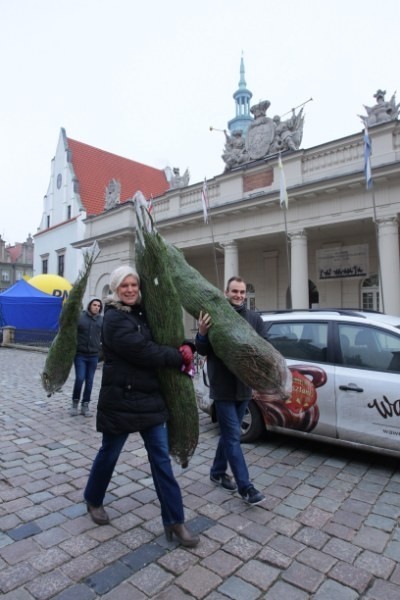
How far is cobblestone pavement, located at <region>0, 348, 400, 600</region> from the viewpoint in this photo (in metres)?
2.49

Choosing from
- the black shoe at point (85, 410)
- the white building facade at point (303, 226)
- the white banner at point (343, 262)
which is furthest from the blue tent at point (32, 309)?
the black shoe at point (85, 410)

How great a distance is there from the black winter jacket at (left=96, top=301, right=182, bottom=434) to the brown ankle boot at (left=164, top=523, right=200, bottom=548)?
0.76m

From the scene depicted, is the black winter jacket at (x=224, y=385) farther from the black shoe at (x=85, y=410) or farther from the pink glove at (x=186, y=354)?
the black shoe at (x=85, y=410)

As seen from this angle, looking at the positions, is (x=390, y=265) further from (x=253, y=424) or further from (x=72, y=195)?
(x=72, y=195)

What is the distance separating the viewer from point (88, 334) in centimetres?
682

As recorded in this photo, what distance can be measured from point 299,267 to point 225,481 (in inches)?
501

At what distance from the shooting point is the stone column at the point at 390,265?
1332 centimetres

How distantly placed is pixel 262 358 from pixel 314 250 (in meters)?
16.7

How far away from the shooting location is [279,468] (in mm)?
4426

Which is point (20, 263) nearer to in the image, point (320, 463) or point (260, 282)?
point (260, 282)

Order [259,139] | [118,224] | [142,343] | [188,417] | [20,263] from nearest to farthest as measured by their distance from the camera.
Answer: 1. [142,343]
2. [188,417]
3. [259,139]
4. [118,224]
5. [20,263]

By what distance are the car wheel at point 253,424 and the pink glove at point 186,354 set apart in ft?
8.24

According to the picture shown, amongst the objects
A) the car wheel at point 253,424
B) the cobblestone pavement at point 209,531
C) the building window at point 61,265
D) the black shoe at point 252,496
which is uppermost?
the building window at point 61,265

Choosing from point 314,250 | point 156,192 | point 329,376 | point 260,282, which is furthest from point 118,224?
point 329,376
